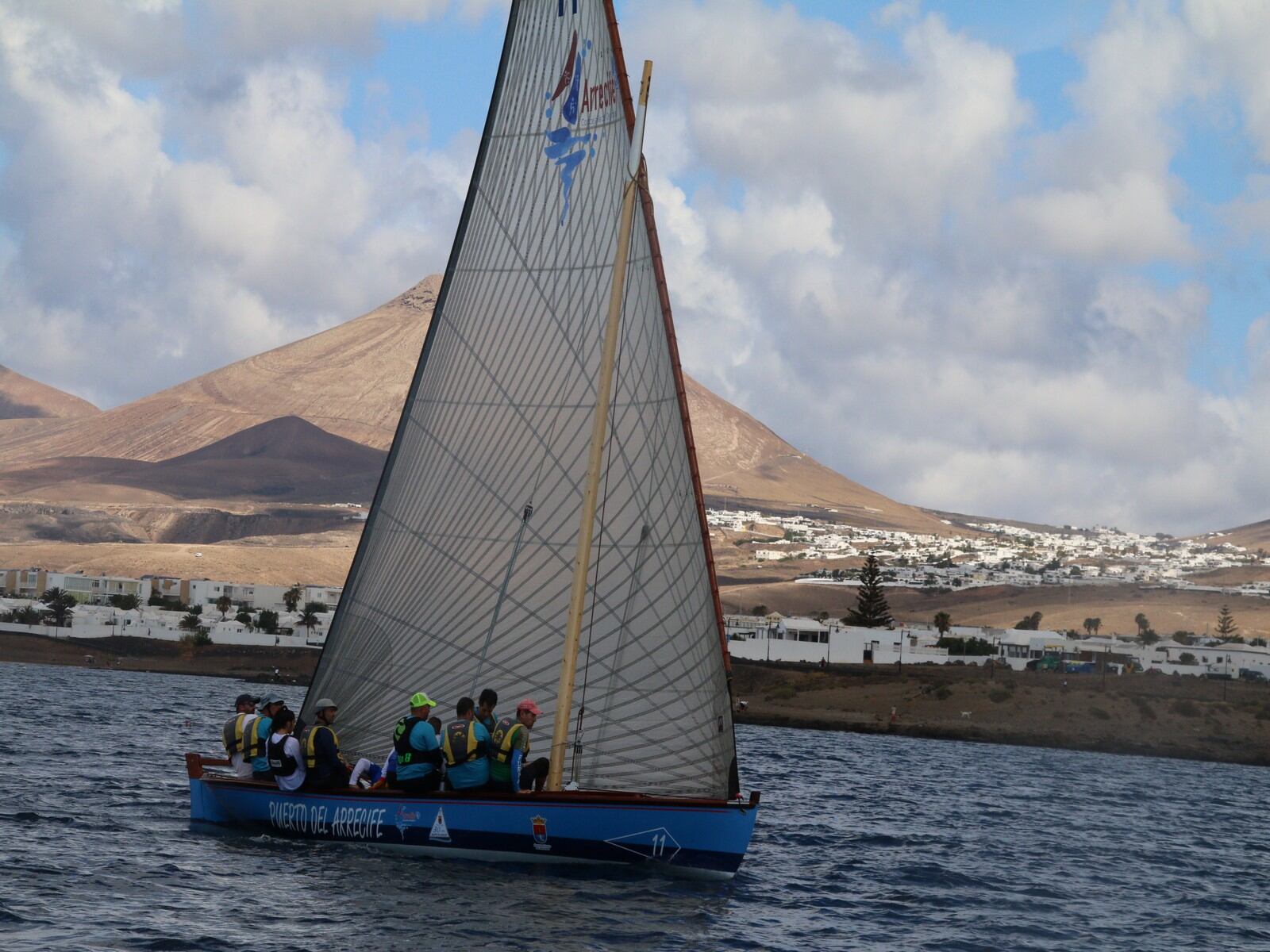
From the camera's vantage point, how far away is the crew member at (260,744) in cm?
2670

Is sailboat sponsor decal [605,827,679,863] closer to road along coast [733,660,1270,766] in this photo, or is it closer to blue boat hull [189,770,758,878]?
blue boat hull [189,770,758,878]

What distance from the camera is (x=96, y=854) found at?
24844mm

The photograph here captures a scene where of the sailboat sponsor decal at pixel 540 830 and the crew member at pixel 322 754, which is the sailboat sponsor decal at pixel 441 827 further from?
the crew member at pixel 322 754

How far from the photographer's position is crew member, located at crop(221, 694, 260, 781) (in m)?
27.4

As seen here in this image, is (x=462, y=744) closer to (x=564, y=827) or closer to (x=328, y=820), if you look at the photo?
(x=564, y=827)

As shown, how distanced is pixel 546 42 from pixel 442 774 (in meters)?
12.5

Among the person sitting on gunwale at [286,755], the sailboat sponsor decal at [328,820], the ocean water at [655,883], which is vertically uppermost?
the person sitting on gunwale at [286,755]

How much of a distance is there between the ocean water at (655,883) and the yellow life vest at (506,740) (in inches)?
66.1

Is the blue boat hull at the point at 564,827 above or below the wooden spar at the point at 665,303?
below

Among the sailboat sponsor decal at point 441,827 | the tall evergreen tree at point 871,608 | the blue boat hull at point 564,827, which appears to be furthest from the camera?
the tall evergreen tree at point 871,608

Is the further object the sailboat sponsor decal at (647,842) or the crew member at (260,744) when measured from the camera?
the crew member at (260,744)

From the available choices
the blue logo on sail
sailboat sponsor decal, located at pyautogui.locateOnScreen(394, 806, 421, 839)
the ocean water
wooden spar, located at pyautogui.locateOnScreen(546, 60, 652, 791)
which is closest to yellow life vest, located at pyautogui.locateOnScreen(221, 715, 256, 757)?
the ocean water

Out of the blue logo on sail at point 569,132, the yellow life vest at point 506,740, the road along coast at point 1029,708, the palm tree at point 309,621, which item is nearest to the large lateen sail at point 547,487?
the blue logo on sail at point 569,132

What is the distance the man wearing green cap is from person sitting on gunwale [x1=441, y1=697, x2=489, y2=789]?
56 centimetres
